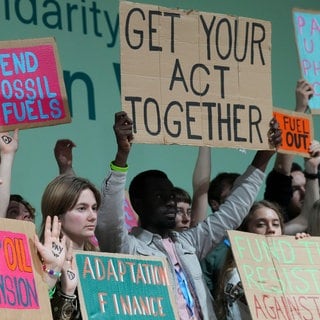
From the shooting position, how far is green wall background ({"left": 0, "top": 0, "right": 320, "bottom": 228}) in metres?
6.40

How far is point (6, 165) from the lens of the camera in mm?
4949

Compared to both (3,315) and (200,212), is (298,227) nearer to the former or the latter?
(200,212)

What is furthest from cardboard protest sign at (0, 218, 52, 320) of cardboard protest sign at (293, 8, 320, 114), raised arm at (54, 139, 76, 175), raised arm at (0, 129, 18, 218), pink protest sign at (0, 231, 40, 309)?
cardboard protest sign at (293, 8, 320, 114)

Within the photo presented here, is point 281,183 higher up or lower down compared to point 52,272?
higher up

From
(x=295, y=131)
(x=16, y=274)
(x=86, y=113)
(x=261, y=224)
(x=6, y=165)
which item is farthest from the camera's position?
(x=86, y=113)

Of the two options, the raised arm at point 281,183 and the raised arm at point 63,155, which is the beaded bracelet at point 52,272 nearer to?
the raised arm at point 63,155

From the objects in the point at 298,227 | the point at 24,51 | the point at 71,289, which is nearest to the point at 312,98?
the point at 298,227

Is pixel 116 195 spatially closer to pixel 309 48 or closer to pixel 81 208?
pixel 81 208

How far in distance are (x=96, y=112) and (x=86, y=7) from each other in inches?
21.2

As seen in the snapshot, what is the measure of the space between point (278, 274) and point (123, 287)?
736mm

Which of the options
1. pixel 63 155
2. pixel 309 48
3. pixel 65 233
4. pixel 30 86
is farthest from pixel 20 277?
pixel 309 48

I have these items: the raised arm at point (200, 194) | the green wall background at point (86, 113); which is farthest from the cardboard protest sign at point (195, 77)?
the green wall background at point (86, 113)

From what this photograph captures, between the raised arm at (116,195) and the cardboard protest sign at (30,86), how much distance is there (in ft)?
1.34

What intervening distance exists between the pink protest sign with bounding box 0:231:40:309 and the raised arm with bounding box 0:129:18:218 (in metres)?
0.51
